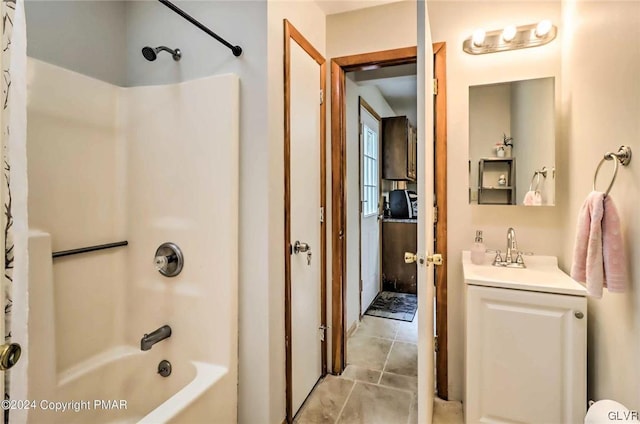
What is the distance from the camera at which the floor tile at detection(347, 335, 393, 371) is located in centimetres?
237

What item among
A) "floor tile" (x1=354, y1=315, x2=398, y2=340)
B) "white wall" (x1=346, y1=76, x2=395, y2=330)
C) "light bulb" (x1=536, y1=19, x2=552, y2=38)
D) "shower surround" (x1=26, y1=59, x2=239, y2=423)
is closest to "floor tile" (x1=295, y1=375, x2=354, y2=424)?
"shower surround" (x1=26, y1=59, x2=239, y2=423)

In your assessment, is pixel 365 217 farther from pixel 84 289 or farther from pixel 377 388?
pixel 84 289

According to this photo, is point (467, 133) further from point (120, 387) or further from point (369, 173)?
point (120, 387)

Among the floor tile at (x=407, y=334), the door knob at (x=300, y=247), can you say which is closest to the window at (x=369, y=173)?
the floor tile at (x=407, y=334)

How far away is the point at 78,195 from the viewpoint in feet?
5.19

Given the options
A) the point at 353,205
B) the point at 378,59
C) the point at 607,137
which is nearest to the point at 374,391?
the point at 353,205

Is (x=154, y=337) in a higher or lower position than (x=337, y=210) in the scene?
lower

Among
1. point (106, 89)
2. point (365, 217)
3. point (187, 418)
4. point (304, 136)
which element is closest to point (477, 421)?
point (187, 418)

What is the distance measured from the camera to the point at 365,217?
330 centimetres

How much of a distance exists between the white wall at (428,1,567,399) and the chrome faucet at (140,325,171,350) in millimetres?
1600

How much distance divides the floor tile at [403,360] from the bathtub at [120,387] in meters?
1.34

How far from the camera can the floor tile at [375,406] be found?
178cm

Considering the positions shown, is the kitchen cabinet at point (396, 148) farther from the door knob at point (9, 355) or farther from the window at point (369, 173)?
the door knob at point (9, 355)

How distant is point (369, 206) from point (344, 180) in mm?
1327
